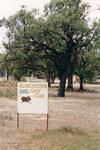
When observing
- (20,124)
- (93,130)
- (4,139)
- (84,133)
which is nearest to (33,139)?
(4,139)

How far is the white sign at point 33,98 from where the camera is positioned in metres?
17.0

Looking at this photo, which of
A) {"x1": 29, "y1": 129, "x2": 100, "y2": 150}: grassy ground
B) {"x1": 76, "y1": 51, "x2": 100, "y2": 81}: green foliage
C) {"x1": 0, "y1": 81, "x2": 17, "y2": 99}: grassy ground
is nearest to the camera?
{"x1": 29, "y1": 129, "x2": 100, "y2": 150}: grassy ground

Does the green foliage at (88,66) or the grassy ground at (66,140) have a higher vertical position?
the green foliage at (88,66)

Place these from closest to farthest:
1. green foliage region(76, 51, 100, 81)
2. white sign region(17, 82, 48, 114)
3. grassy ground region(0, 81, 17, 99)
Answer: white sign region(17, 82, 48, 114) < grassy ground region(0, 81, 17, 99) < green foliage region(76, 51, 100, 81)

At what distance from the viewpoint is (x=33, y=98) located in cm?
1719

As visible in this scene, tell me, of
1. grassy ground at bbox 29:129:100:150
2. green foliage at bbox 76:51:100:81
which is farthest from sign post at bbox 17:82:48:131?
green foliage at bbox 76:51:100:81

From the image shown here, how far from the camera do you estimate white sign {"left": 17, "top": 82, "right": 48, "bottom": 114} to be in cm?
1705

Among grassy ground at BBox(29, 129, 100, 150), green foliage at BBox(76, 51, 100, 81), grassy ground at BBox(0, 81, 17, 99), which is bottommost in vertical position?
grassy ground at BBox(29, 129, 100, 150)

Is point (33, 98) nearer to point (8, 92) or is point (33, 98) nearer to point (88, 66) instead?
point (8, 92)

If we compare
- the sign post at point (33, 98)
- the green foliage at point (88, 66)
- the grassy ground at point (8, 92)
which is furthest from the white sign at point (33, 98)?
the green foliage at point (88, 66)

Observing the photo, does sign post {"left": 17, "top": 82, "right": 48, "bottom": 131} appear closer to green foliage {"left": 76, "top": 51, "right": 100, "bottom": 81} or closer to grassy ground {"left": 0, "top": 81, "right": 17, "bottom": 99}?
grassy ground {"left": 0, "top": 81, "right": 17, "bottom": 99}

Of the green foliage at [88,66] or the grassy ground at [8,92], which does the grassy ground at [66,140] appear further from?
the green foliage at [88,66]

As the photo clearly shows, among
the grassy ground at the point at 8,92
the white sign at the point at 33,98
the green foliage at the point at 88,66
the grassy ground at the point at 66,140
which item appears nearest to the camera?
the grassy ground at the point at 66,140

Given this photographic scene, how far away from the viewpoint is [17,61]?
47.9 metres
